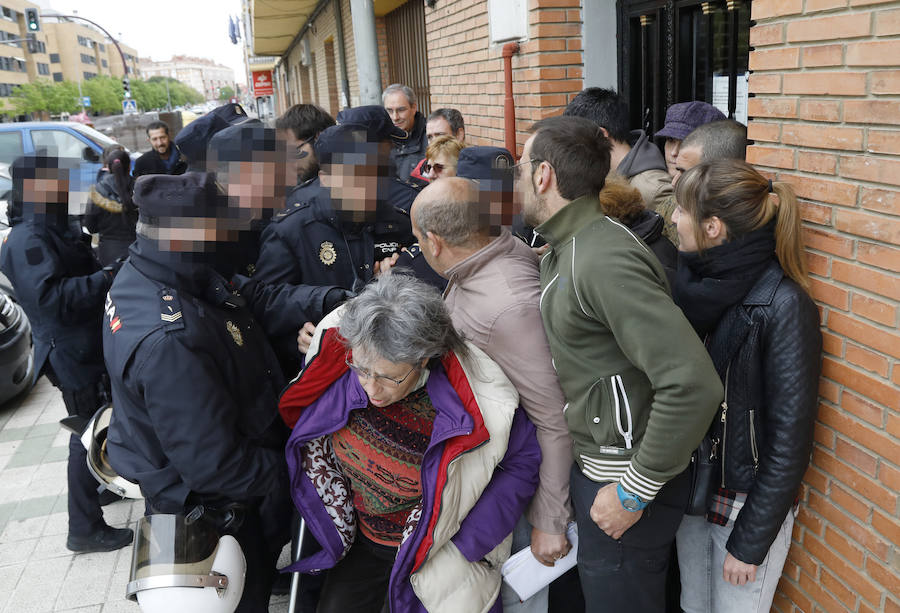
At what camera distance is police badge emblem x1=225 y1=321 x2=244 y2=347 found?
88.8 inches

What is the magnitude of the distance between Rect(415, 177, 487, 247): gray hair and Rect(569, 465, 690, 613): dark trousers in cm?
83

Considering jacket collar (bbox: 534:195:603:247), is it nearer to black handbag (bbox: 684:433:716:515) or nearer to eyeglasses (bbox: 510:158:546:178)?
eyeglasses (bbox: 510:158:546:178)

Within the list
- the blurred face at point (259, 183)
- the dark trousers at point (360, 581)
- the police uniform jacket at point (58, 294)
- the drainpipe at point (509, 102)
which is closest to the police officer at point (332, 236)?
the blurred face at point (259, 183)

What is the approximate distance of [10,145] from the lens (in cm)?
1033

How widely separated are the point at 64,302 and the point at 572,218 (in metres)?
2.69

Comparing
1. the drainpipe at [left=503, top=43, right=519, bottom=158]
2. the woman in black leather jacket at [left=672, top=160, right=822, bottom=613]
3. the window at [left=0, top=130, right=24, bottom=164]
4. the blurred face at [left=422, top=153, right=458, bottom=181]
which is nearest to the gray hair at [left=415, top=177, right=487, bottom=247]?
the woman in black leather jacket at [left=672, top=160, right=822, bottom=613]

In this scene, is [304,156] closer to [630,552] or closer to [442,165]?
[442,165]

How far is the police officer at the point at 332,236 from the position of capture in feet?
8.88

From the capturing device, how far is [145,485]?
2.16 m

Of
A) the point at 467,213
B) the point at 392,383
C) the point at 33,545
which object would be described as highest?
the point at 467,213

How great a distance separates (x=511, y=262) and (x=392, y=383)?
1.80 ft

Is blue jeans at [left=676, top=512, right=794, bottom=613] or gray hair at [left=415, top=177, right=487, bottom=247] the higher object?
gray hair at [left=415, top=177, right=487, bottom=247]

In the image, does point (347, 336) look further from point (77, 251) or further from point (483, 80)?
point (483, 80)

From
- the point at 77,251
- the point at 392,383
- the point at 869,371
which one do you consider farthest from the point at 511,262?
the point at 77,251
